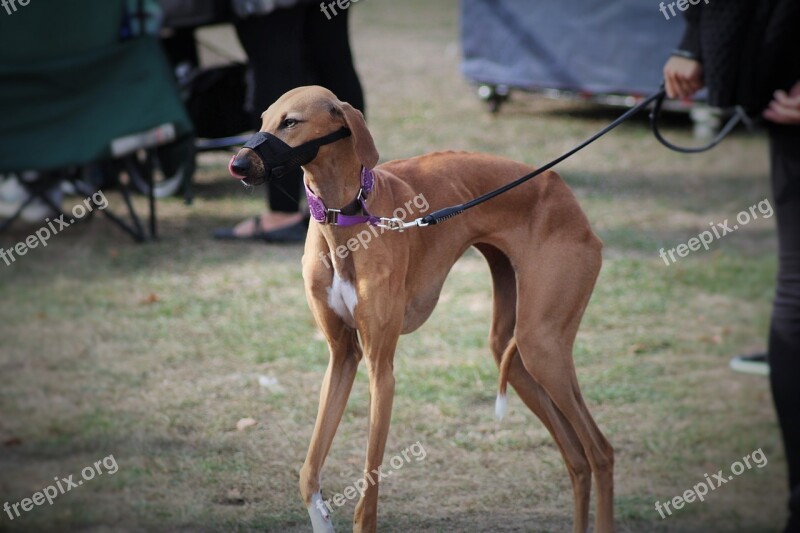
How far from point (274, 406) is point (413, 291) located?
1432 mm

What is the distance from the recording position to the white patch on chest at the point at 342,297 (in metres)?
2.67

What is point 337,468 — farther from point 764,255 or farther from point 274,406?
point 764,255

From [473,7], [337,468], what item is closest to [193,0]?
[337,468]

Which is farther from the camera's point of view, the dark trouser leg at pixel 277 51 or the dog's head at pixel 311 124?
the dark trouser leg at pixel 277 51

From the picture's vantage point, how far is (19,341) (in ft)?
15.8

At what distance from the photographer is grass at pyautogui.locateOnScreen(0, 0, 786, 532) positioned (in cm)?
343

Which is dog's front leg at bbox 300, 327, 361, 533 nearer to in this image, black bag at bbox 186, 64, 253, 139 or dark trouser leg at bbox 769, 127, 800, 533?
dark trouser leg at bbox 769, 127, 800, 533

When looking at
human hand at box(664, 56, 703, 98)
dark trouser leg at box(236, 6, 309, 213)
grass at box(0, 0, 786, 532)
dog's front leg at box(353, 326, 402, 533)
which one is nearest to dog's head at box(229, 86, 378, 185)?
dog's front leg at box(353, 326, 402, 533)

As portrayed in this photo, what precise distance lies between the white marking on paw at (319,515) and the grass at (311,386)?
0.38 m

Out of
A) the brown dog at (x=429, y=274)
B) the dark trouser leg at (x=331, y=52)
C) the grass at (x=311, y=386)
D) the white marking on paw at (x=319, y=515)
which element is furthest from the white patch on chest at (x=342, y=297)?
the dark trouser leg at (x=331, y=52)

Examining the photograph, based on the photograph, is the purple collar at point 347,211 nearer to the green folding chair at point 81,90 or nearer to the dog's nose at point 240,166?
the dog's nose at point 240,166

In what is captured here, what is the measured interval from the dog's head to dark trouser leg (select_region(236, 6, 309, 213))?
2.59 meters

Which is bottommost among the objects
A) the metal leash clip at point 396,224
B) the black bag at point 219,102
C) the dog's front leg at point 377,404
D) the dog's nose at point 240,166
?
the black bag at point 219,102

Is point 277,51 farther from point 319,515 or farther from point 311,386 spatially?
point 319,515
